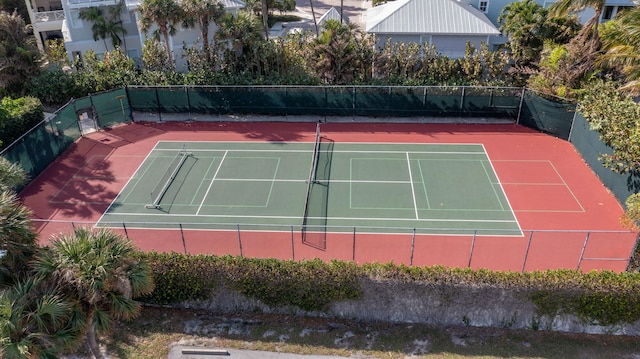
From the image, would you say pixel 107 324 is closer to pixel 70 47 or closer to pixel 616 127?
pixel 616 127

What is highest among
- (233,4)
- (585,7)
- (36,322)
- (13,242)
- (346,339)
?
(585,7)

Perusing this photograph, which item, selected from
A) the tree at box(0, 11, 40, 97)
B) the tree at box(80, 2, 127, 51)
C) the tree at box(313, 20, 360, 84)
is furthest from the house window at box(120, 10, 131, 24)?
the tree at box(313, 20, 360, 84)

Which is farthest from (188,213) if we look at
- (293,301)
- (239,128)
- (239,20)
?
(239,20)

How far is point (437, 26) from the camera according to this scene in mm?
32375

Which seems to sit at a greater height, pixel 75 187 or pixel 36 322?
pixel 36 322

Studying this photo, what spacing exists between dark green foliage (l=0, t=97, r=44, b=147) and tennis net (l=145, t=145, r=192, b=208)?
7.12m

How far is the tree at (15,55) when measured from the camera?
28359mm

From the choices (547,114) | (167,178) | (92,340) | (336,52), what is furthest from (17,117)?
(547,114)

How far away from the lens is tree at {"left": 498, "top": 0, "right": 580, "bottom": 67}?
29156 mm

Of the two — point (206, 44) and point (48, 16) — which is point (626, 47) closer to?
point (206, 44)

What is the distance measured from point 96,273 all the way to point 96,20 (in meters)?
28.5

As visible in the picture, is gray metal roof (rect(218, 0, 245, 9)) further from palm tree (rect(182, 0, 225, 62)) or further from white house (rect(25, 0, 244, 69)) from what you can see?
palm tree (rect(182, 0, 225, 62))

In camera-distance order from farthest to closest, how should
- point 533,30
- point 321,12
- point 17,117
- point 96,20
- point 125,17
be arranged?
point 321,12
point 125,17
point 96,20
point 533,30
point 17,117

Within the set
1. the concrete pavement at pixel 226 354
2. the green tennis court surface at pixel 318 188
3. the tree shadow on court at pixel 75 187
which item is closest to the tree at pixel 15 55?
the tree shadow on court at pixel 75 187
